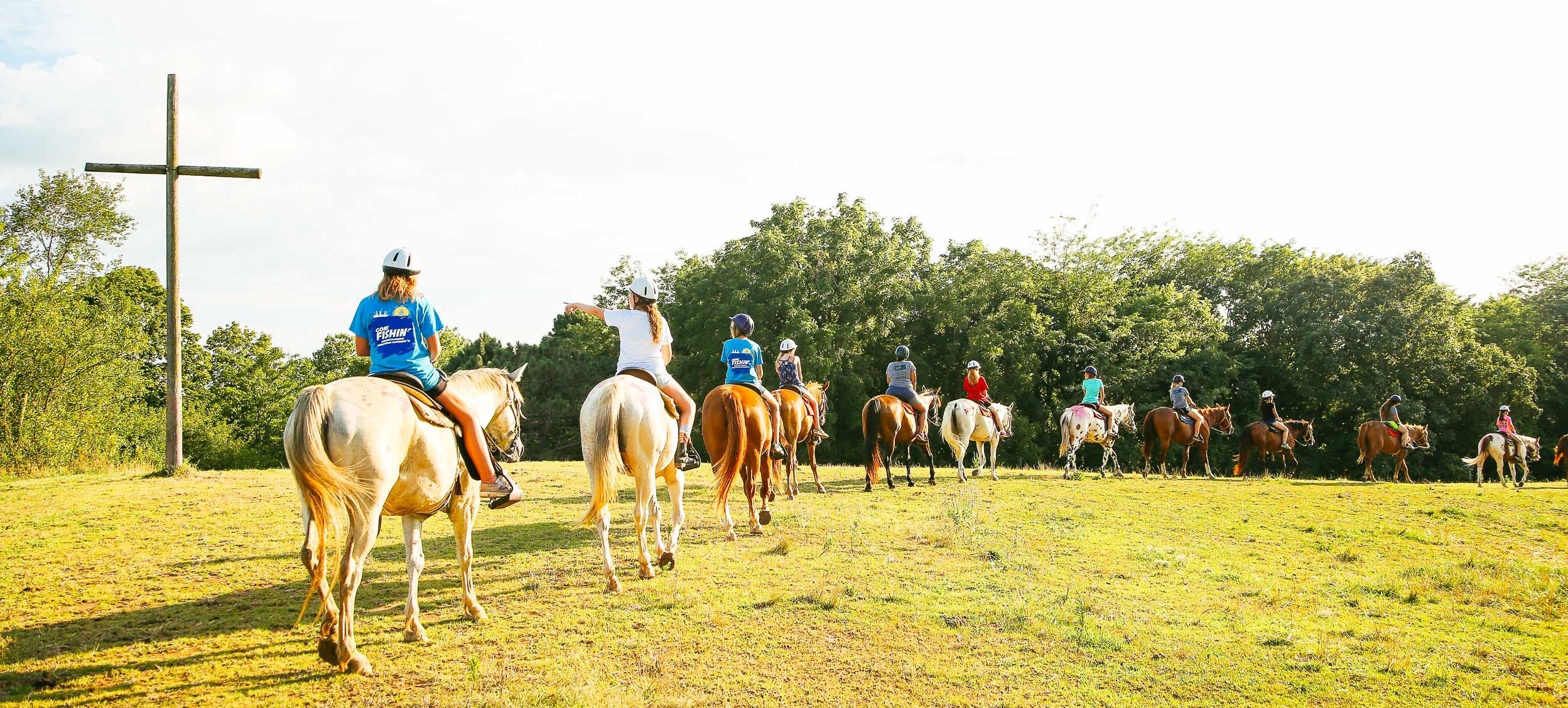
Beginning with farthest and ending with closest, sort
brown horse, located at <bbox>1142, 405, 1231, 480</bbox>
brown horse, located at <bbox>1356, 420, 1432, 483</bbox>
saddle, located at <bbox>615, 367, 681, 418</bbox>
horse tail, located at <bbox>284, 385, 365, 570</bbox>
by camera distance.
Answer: brown horse, located at <bbox>1356, 420, 1432, 483</bbox> < brown horse, located at <bbox>1142, 405, 1231, 480</bbox> < saddle, located at <bbox>615, 367, 681, 418</bbox> < horse tail, located at <bbox>284, 385, 365, 570</bbox>

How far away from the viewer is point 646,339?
29.0ft

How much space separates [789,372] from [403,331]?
26.4ft

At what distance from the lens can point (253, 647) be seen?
19.6 ft

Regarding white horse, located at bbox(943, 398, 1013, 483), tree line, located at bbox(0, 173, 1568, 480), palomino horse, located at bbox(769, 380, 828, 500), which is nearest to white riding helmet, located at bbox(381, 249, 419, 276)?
palomino horse, located at bbox(769, 380, 828, 500)

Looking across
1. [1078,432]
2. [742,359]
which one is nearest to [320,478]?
[742,359]

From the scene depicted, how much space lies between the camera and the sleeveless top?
13766mm

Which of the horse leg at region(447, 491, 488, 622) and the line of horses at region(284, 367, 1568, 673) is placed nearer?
the line of horses at region(284, 367, 1568, 673)

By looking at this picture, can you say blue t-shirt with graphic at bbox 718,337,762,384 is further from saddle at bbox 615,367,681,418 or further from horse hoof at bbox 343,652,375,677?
horse hoof at bbox 343,652,375,677

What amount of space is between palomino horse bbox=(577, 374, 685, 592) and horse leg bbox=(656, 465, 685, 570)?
0.01m

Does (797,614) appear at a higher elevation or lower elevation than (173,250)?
lower

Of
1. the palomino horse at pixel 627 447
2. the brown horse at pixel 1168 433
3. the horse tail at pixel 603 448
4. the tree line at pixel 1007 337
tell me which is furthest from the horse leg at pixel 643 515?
the tree line at pixel 1007 337

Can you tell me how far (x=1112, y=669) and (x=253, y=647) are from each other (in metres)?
6.34

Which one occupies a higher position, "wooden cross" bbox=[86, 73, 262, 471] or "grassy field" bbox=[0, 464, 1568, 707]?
"wooden cross" bbox=[86, 73, 262, 471]

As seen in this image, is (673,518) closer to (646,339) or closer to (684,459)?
(684,459)
